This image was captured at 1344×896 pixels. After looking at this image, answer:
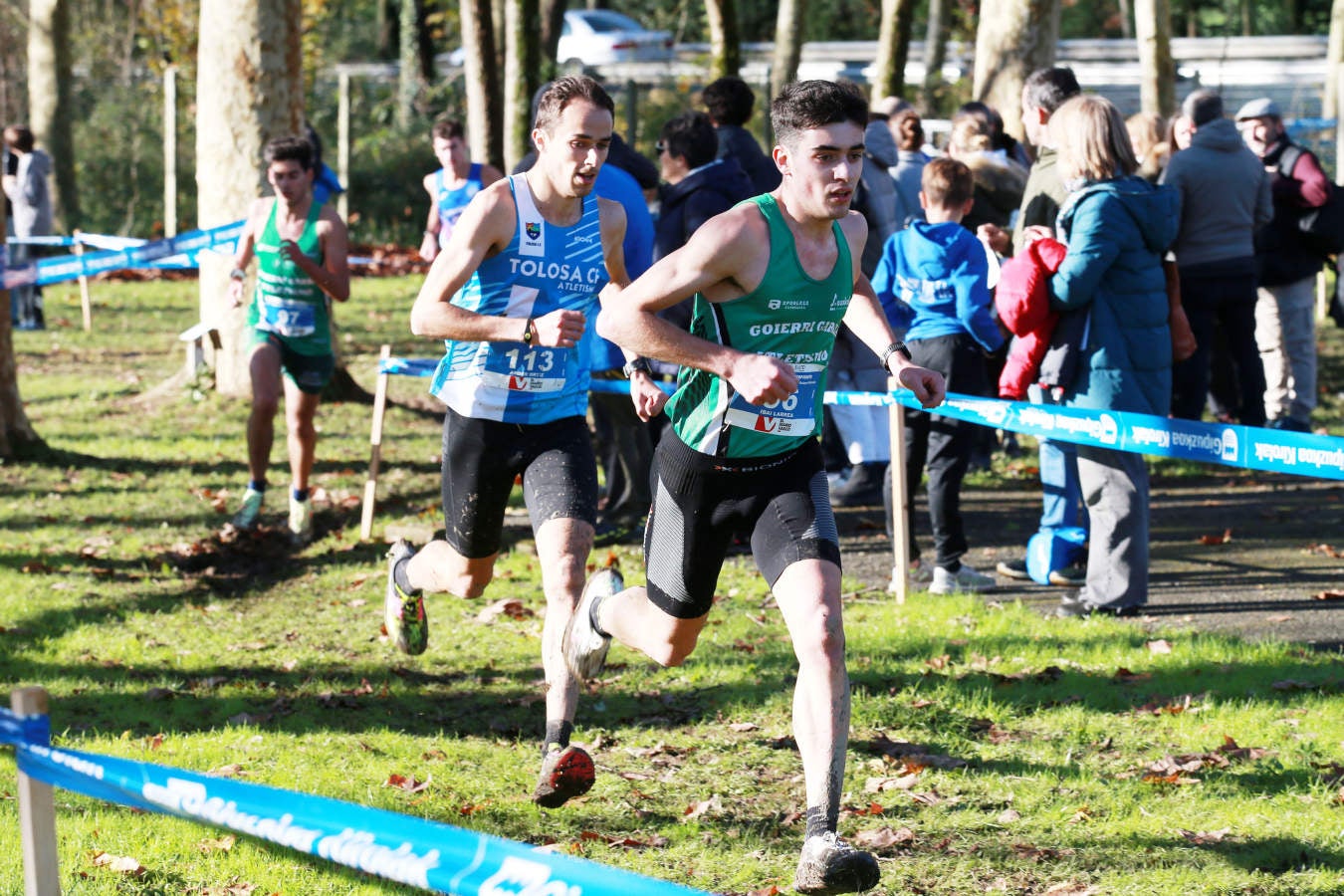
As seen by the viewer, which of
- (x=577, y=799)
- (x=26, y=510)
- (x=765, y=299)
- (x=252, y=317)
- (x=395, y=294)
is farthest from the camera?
(x=395, y=294)

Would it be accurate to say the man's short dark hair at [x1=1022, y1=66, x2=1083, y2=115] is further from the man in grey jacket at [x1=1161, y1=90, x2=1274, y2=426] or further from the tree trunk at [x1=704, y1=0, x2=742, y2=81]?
the tree trunk at [x1=704, y1=0, x2=742, y2=81]

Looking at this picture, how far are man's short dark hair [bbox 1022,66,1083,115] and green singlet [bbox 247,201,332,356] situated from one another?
13.4 ft

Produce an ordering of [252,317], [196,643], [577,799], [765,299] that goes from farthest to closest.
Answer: [252,317] → [196,643] → [577,799] → [765,299]

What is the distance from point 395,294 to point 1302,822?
18020 mm

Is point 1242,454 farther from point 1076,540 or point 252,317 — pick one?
point 252,317

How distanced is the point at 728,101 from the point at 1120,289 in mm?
3037

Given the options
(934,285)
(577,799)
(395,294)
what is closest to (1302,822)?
(577,799)

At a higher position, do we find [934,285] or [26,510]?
[934,285]

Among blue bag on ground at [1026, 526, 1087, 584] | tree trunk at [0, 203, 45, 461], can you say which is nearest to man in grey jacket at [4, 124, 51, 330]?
tree trunk at [0, 203, 45, 461]

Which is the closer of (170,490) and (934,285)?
(934,285)

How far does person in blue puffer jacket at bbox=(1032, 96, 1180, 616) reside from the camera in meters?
6.95

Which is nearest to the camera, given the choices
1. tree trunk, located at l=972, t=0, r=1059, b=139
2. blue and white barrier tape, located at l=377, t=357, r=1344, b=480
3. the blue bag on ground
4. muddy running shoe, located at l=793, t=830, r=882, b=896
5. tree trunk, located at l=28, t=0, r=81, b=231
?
muddy running shoe, located at l=793, t=830, r=882, b=896

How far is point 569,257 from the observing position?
5.47m


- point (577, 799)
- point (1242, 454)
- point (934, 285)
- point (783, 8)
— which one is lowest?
point (577, 799)
